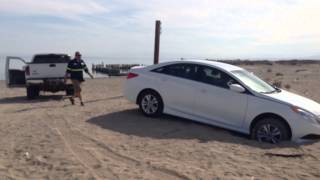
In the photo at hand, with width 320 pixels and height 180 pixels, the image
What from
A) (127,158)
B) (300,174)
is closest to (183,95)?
(127,158)

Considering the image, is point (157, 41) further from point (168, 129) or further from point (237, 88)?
point (237, 88)

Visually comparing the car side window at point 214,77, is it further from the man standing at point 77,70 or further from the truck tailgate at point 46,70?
the truck tailgate at point 46,70

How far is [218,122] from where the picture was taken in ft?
37.4

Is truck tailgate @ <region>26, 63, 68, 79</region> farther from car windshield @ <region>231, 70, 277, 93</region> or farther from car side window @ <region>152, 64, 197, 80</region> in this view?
car windshield @ <region>231, 70, 277, 93</region>

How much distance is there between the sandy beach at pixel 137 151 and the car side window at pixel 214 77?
1.02 meters

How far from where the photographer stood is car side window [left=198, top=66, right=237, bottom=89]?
1145cm

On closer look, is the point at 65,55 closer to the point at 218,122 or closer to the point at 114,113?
the point at 114,113

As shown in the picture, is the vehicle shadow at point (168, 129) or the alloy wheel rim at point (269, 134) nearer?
the vehicle shadow at point (168, 129)

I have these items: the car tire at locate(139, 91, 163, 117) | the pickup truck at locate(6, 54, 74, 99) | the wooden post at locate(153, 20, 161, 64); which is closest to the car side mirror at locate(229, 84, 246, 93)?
the car tire at locate(139, 91, 163, 117)

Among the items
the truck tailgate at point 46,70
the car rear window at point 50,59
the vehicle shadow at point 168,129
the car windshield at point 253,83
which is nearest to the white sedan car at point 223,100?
the car windshield at point 253,83

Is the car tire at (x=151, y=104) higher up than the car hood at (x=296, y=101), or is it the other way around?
the car hood at (x=296, y=101)

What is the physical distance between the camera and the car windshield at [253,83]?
11336mm

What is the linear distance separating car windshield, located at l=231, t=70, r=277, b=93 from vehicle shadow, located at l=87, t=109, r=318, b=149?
110 centimetres

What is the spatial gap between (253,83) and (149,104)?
266 centimetres
